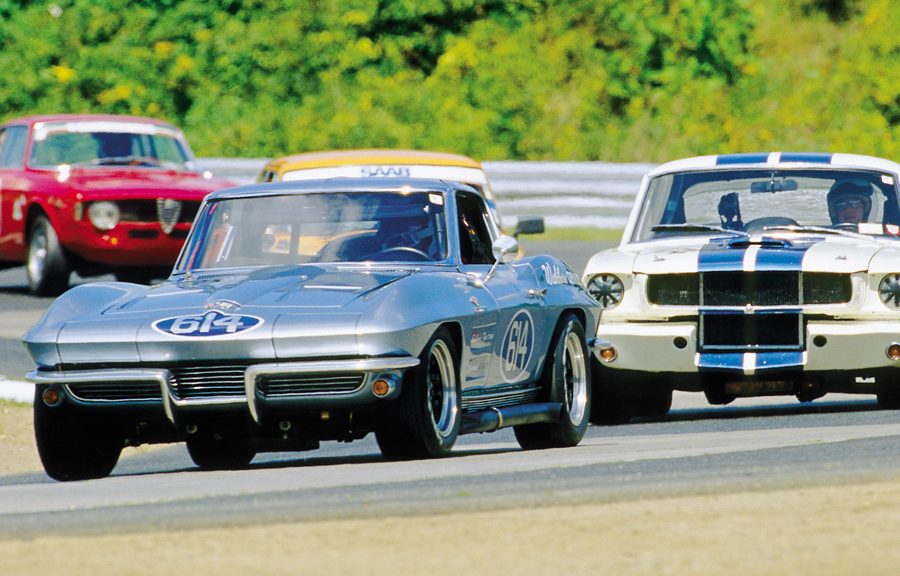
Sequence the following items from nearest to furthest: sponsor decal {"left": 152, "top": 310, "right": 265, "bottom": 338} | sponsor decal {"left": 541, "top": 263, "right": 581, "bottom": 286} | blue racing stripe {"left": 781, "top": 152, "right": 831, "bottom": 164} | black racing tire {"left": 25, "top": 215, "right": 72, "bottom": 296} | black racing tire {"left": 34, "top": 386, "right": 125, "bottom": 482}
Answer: sponsor decal {"left": 152, "top": 310, "right": 265, "bottom": 338}, black racing tire {"left": 34, "top": 386, "right": 125, "bottom": 482}, sponsor decal {"left": 541, "top": 263, "right": 581, "bottom": 286}, blue racing stripe {"left": 781, "top": 152, "right": 831, "bottom": 164}, black racing tire {"left": 25, "top": 215, "right": 72, "bottom": 296}

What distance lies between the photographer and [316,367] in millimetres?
8398

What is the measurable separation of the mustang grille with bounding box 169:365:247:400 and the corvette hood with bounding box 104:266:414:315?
313 mm

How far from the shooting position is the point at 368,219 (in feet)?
32.3

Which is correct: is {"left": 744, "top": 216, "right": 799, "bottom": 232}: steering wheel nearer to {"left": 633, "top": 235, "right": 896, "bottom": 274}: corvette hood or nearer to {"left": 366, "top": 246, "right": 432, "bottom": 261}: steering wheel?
{"left": 633, "top": 235, "right": 896, "bottom": 274}: corvette hood

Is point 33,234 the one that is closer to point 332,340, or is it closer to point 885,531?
point 332,340

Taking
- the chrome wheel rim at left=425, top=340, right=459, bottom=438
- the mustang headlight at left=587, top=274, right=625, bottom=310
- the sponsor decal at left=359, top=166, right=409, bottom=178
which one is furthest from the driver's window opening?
the sponsor decal at left=359, top=166, right=409, bottom=178

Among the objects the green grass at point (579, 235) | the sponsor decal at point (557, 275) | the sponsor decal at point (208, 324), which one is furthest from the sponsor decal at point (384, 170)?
the sponsor decal at point (208, 324)

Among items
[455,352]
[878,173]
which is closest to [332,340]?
[455,352]

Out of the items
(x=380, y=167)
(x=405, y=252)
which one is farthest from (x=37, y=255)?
(x=405, y=252)

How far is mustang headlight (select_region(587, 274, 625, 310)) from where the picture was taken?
11594 mm

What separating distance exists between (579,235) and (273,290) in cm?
1541

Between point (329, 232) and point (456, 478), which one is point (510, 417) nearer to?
point (329, 232)

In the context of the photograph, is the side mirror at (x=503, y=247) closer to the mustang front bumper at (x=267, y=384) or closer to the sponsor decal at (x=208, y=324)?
the mustang front bumper at (x=267, y=384)

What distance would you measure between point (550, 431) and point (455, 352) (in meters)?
1.35
